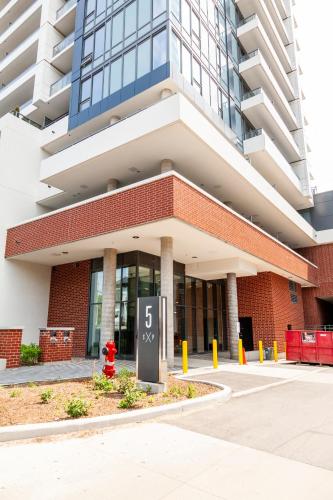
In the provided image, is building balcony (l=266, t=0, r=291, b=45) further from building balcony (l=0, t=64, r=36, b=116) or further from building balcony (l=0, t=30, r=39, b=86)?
building balcony (l=0, t=64, r=36, b=116)

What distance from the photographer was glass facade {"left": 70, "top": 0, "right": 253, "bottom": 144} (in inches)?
712

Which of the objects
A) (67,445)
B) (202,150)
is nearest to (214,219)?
(202,150)

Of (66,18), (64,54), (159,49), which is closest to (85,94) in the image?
(159,49)

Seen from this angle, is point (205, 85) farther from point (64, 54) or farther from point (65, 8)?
point (65, 8)

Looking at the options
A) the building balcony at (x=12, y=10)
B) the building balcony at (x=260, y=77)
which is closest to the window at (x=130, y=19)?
the building balcony at (x=260, y=77)

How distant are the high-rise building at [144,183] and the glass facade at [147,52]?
10 centimetres

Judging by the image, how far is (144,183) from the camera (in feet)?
46.9

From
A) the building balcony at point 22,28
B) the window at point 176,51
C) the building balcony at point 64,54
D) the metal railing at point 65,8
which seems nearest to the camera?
the window at point 176,51

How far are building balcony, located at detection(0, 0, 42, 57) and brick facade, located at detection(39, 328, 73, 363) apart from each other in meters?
26.8

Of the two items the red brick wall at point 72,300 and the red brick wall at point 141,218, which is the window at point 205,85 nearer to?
the red brick wall at point 141,218

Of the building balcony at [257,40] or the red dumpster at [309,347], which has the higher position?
the building balcony at [257,40]

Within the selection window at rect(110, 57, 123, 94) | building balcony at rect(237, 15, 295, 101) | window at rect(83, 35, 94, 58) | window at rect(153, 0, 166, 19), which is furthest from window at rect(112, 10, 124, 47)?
building balcony at rect(237, 15, 295, 101)

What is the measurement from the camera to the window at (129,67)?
19.0 m

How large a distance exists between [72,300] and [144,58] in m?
13.6
